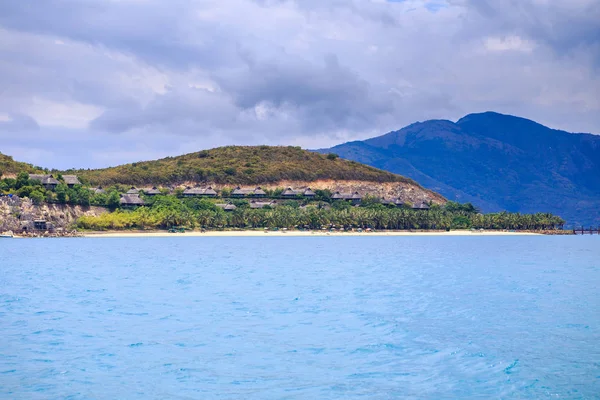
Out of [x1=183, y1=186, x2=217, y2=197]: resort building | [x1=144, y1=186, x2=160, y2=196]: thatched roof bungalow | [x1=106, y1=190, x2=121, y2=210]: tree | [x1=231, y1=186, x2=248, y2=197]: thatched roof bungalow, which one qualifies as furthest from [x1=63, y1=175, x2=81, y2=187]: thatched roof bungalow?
[x1=231, y1=186, x2=248, y2=197]: thatched roof bungalow

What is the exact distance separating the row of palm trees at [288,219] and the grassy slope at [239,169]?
27487 millimetres

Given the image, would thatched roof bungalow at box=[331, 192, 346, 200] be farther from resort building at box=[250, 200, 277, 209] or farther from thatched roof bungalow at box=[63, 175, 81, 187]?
thatched roof bungalow at box=[63, 175, 81, 187]

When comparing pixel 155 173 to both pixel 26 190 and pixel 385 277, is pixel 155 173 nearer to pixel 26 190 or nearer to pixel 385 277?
pixel 26 190

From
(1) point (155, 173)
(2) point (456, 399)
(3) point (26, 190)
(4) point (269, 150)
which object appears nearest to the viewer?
(2) point (456, 399)

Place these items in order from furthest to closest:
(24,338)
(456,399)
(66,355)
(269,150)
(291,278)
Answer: (269,150), (291,278), (24,338), (66,355), (456,399)

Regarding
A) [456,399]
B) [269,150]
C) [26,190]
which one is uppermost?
[269,150]

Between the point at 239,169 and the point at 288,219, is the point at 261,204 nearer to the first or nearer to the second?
the point at 288,219

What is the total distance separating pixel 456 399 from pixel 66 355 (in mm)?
11844

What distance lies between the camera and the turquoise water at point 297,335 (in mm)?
16562

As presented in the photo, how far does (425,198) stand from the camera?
495ft

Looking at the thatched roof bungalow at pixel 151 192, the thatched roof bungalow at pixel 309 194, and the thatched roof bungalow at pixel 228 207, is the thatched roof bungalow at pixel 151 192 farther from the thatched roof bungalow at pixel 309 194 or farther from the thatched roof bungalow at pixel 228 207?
the thatched roof bungalow at pixel 309 194

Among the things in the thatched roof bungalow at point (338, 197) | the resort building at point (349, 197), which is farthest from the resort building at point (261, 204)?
the resort building at point (349, 197)

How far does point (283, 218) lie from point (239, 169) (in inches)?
1797

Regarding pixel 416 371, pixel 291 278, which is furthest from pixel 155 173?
pixel 416 371
